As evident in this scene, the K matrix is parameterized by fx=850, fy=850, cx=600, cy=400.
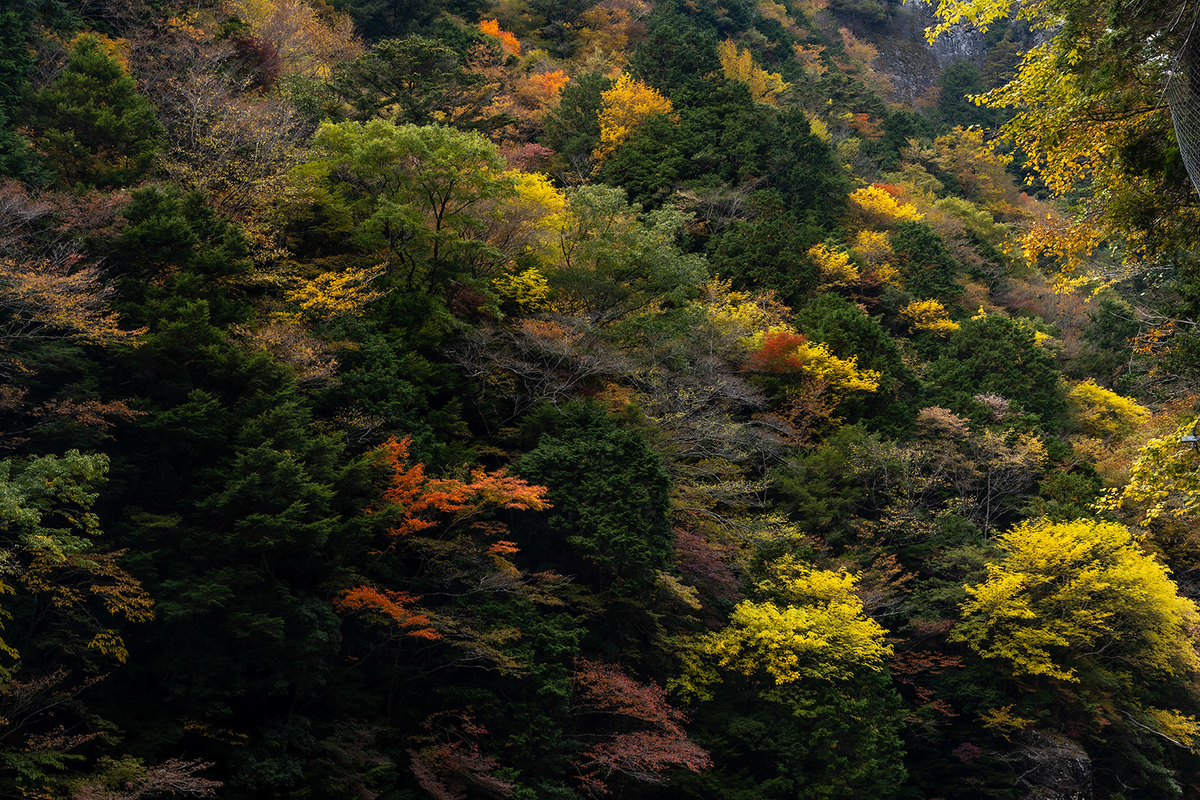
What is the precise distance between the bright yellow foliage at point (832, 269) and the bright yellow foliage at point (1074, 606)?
12.7m

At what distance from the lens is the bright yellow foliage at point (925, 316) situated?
33250mm

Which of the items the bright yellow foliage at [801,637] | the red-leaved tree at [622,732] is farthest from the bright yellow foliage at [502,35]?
the red-leaved tree at [622,732]

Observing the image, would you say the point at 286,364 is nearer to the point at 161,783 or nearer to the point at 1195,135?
the point at 161,783

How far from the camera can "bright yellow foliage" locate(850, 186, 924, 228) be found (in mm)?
37688

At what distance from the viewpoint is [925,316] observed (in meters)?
33.5

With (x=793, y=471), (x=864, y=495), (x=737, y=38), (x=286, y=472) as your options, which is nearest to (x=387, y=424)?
(x=286, y=472)

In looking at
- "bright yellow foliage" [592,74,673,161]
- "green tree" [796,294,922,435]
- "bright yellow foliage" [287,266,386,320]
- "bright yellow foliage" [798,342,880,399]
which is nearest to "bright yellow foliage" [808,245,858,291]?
"green tree" [796,294,922,435]

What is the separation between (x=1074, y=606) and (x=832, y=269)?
14910 mm

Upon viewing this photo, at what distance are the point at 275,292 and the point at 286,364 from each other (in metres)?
3.64

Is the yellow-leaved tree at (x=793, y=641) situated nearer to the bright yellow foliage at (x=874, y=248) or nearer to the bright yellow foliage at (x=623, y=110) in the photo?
the bright yellow foliage at (x=874, y=248)

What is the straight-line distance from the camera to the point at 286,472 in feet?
40.3

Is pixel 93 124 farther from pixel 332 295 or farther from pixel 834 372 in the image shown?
pixel 834 372

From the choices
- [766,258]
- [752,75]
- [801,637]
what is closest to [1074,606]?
[801,637]

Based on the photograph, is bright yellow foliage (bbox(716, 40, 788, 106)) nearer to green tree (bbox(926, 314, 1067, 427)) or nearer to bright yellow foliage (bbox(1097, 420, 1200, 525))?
green tree (bbox(926, 314, 1067, 427))
